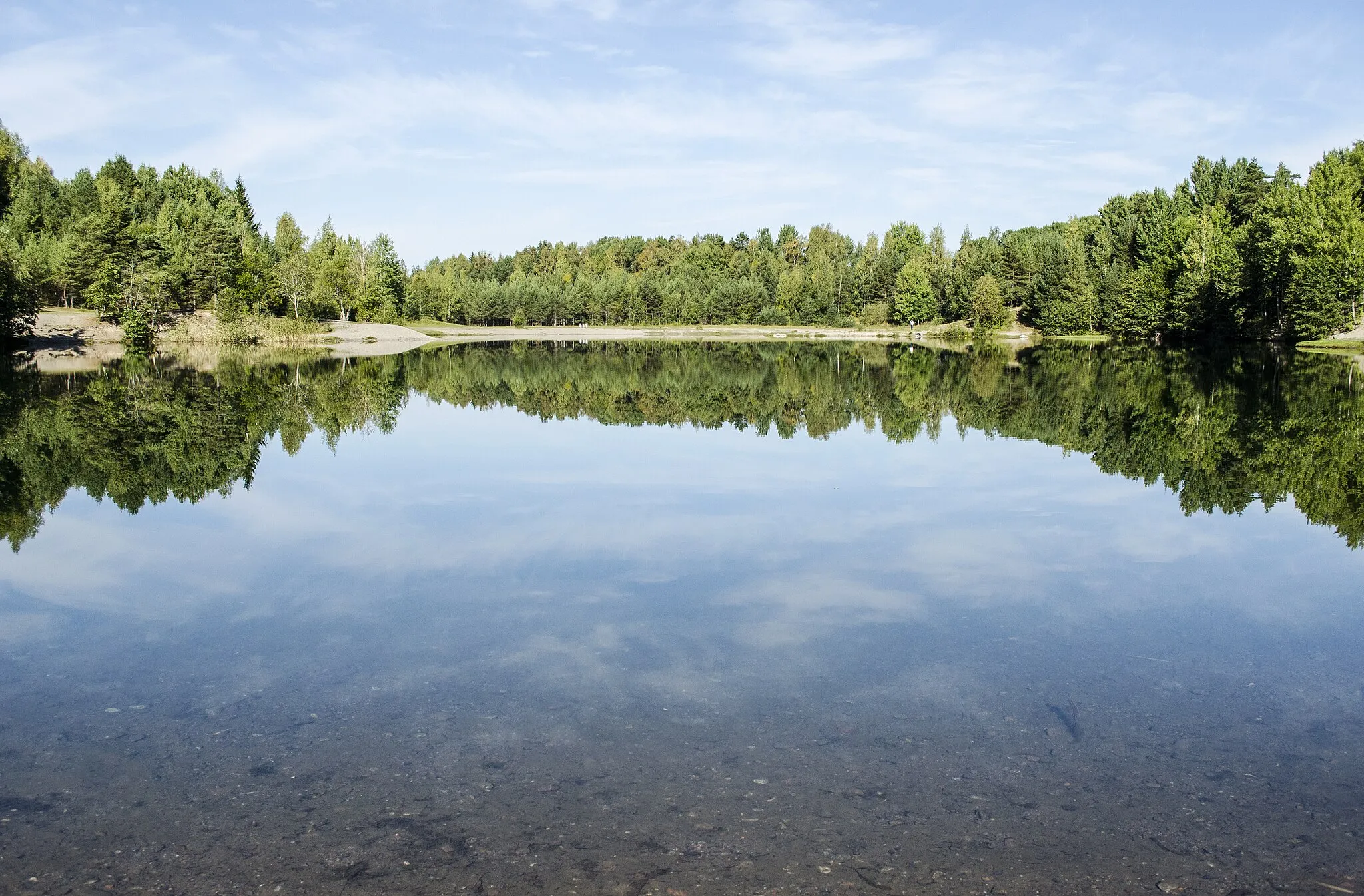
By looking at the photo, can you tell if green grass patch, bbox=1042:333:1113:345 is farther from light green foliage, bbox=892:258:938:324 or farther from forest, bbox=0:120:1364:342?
light green foliage, bbox=892:258:938:324

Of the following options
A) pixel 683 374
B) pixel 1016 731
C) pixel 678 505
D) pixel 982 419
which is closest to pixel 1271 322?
pixel 683 374

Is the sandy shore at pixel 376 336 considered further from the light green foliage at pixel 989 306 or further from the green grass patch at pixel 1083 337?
the green grass patch at pixel 1083 337

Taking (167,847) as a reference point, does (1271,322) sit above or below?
above

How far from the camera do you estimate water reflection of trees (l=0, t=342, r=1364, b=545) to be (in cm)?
1597

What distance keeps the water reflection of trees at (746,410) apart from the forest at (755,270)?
74.2 feet

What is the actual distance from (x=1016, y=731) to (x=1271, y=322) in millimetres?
80240

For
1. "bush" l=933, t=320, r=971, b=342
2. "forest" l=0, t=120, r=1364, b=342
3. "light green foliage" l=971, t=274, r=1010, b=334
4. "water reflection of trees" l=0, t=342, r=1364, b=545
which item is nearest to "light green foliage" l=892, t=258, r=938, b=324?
"forest" l=0, t=120, r=1364, b=342

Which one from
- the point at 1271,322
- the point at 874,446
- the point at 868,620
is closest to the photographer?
the point at 868,620

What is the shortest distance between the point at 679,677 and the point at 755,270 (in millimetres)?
142392

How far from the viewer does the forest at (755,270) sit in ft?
225

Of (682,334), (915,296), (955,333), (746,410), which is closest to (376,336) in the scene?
(682,334)

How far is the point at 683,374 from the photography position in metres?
43.8

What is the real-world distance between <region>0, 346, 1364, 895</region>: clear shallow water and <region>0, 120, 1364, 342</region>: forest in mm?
54370

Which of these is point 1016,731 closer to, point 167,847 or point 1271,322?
point 167,847
